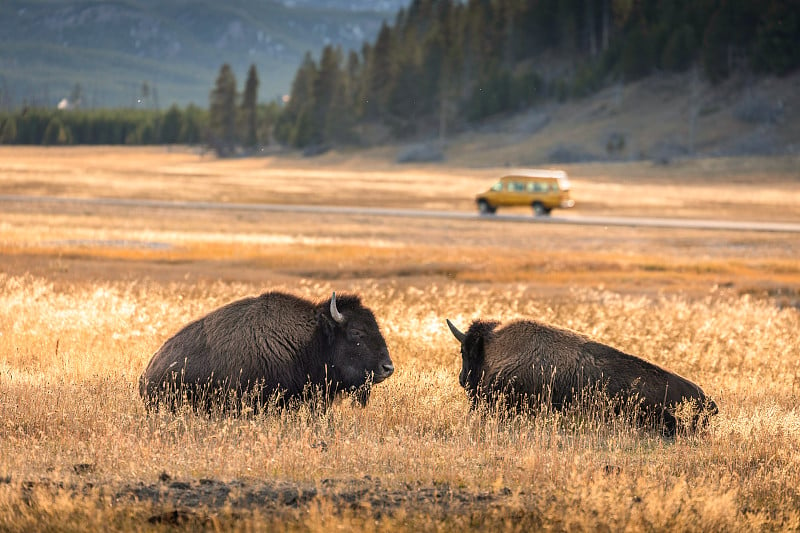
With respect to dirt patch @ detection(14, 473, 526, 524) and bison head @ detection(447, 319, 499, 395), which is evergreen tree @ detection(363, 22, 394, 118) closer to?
bison head @ detection(447, 319, 499, 395)

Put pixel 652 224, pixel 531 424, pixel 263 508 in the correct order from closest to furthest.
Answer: pixel 263 508 < pixel 531 424 < pixel 652 224

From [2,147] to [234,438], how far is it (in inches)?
4333

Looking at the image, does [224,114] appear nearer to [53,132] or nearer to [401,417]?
[53,132]

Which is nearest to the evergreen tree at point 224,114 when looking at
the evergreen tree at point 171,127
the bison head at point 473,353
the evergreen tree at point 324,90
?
the evergreen tree at point 324,90

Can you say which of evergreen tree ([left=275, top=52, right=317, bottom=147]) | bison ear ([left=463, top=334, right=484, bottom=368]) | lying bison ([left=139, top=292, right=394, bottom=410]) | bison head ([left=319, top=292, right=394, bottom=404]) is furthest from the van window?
evergreen tree ([left=275, top=52, right=317, bottom=147])

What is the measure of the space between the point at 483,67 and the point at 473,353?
155 metres

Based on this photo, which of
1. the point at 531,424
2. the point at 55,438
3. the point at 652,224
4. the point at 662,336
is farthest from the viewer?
the point at 652,224

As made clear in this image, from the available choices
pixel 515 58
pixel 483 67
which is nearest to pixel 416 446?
pixel 483 67

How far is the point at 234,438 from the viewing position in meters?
9.03

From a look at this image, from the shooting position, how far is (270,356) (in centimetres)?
969

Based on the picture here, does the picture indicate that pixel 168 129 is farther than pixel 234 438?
Yes

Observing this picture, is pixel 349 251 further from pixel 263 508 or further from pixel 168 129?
Answer: pixel 168 129

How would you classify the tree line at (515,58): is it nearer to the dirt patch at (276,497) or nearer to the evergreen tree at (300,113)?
the evergreen tree at (300,113)

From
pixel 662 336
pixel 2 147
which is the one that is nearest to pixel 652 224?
pixel 662 336
